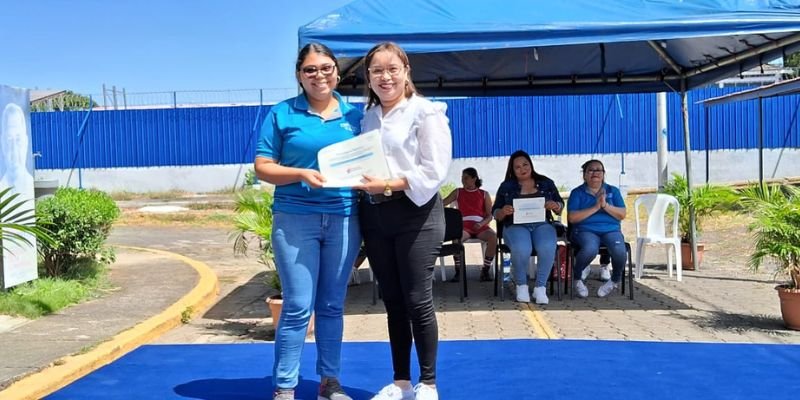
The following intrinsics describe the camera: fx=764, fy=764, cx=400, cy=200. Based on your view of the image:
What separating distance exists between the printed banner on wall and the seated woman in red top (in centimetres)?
415

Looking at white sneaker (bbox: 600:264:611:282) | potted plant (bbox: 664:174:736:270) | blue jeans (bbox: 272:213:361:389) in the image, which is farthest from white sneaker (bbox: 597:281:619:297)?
blue jeans (bbox: 272:213:361:389)

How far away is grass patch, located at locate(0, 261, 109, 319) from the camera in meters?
6.21

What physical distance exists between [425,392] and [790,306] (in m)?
3.41

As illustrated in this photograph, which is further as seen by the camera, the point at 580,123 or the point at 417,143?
the point at 580,123

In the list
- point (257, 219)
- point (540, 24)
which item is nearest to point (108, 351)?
point (257, 219)

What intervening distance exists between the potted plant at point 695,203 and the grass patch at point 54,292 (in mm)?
6295

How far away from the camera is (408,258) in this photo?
344 cm

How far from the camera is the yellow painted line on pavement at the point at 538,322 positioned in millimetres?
5631

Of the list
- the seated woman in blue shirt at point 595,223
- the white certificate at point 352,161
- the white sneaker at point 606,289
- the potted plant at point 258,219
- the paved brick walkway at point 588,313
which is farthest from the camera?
the white sneaker at point 606,289

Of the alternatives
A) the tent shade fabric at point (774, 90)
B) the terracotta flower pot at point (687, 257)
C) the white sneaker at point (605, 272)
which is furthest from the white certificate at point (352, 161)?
the tent shade fabric at point (774, 90)

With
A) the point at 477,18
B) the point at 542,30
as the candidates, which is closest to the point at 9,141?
the point at 477,18

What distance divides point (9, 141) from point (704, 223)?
10.9 meters

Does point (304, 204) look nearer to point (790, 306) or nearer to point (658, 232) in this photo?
point (790, 306)

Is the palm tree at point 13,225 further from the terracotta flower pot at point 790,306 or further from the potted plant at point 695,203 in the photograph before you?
the potted plant at point 695,203
